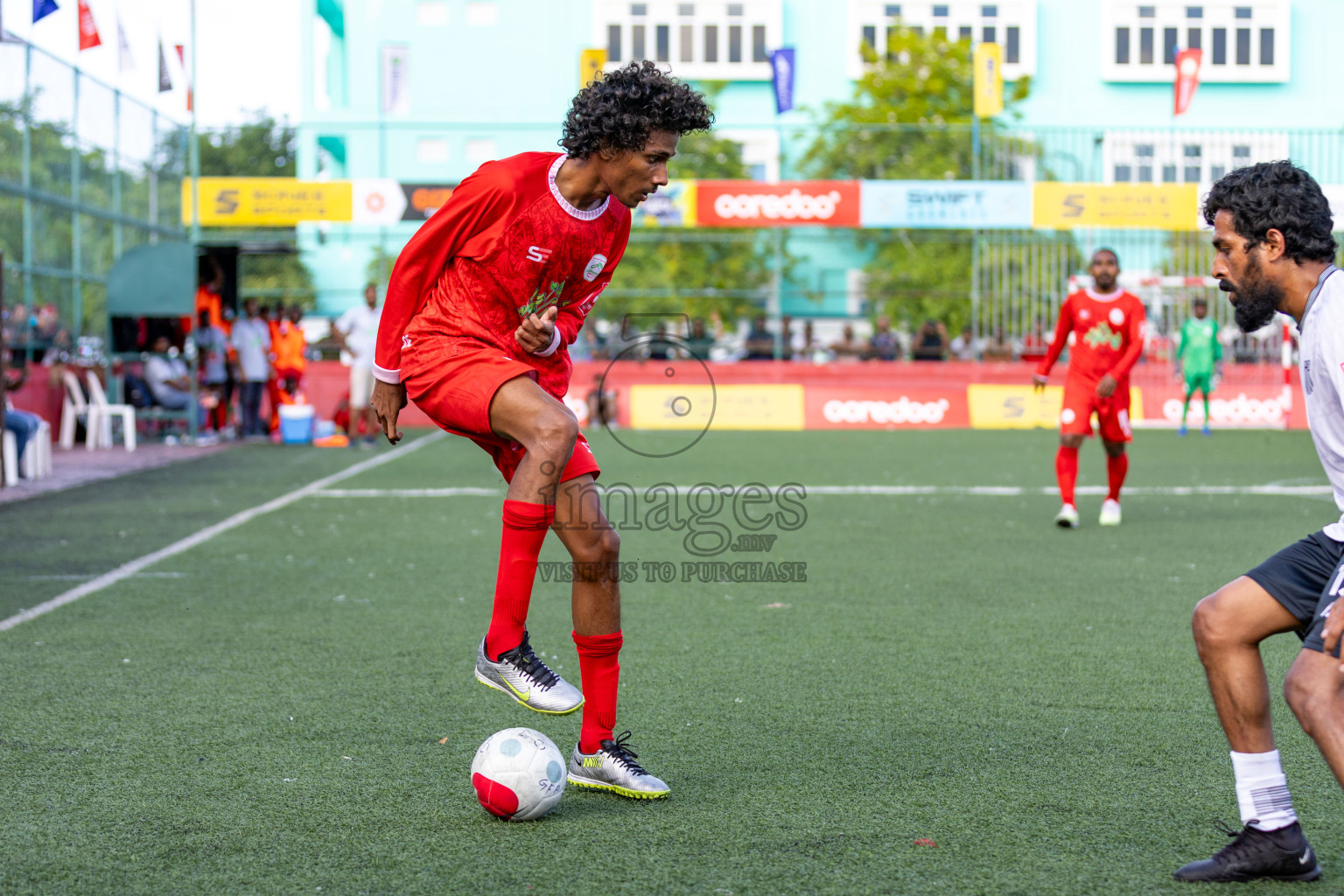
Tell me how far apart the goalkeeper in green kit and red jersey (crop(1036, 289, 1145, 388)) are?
1072 centimetres

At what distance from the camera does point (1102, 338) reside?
34.0ft

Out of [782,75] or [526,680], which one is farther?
[782,75]

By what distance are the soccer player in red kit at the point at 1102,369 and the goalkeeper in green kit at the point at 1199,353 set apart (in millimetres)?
10720

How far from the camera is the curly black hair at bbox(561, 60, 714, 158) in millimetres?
3750

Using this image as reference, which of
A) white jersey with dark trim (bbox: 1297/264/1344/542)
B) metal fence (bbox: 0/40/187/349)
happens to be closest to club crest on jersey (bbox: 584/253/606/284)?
white jersey with dark trim (bbox: 1297/264/1344/542)

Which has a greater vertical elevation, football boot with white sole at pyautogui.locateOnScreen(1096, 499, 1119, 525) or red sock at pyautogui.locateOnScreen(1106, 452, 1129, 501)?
red sock at pyautogui.locateOnScreen(1106, 452, 1129, 501)

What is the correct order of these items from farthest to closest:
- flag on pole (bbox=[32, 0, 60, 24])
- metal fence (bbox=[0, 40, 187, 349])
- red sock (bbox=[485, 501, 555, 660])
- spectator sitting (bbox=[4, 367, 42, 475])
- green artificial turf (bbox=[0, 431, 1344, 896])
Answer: metal fence (bbox=[0, 40, 187, 349]), flag on pole (bbox=[32, 0, 60, 24]), spectator sitting (bbox=[4, 367, 42, 475]), red sock (bbox=[485, 501, 555, 660]), green artificial turf (bbox=[0, 431, 1344, 896])

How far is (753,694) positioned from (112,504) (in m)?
8.14

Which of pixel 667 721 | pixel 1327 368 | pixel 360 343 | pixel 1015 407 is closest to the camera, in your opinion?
pixel 1327 368

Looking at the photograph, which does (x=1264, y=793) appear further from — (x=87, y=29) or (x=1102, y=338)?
(x=87, y=29)

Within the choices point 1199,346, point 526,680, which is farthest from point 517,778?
point 1199,346

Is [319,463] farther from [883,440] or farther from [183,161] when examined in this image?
[183,161]

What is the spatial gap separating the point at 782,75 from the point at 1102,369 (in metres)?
16.1

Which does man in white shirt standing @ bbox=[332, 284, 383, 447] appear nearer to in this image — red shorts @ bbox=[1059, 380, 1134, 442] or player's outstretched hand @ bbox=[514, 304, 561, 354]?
red shorts @ bbox=[1059, 380, 1134, 442]
